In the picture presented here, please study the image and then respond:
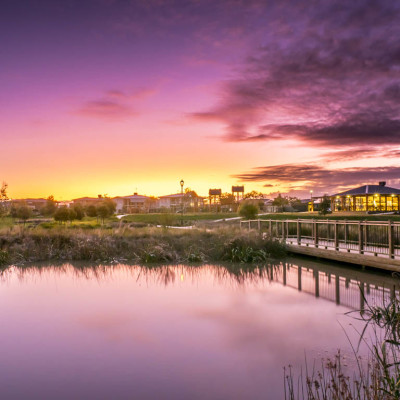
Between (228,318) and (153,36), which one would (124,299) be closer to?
(228,318)

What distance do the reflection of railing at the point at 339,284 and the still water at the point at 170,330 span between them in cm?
4

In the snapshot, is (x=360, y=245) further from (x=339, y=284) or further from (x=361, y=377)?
(x=361, y=377)

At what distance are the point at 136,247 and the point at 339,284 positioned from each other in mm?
9208

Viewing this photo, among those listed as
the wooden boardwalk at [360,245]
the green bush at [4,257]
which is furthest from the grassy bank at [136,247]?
the wooden boardwalk at [360,245]

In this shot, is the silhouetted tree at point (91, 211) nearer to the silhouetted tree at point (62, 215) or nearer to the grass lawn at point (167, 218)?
the grass lawn at point (167, 218)

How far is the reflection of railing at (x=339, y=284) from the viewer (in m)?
9.48

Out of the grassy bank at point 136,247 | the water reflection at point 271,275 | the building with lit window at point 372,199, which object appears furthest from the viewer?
the building with lit window at point 372,199

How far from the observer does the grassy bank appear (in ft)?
53.2

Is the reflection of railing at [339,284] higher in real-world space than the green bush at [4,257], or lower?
lower

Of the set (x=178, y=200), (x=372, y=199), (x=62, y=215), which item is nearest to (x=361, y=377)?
(x=62, y=215)

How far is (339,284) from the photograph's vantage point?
1138cm

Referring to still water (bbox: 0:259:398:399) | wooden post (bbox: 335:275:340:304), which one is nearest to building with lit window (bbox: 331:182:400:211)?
still water (bbox: 0:259:398:399)

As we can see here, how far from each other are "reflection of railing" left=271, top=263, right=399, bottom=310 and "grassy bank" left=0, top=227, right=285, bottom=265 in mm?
2161

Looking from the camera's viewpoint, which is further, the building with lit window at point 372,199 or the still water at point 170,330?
the building with lit window at point 372,199
